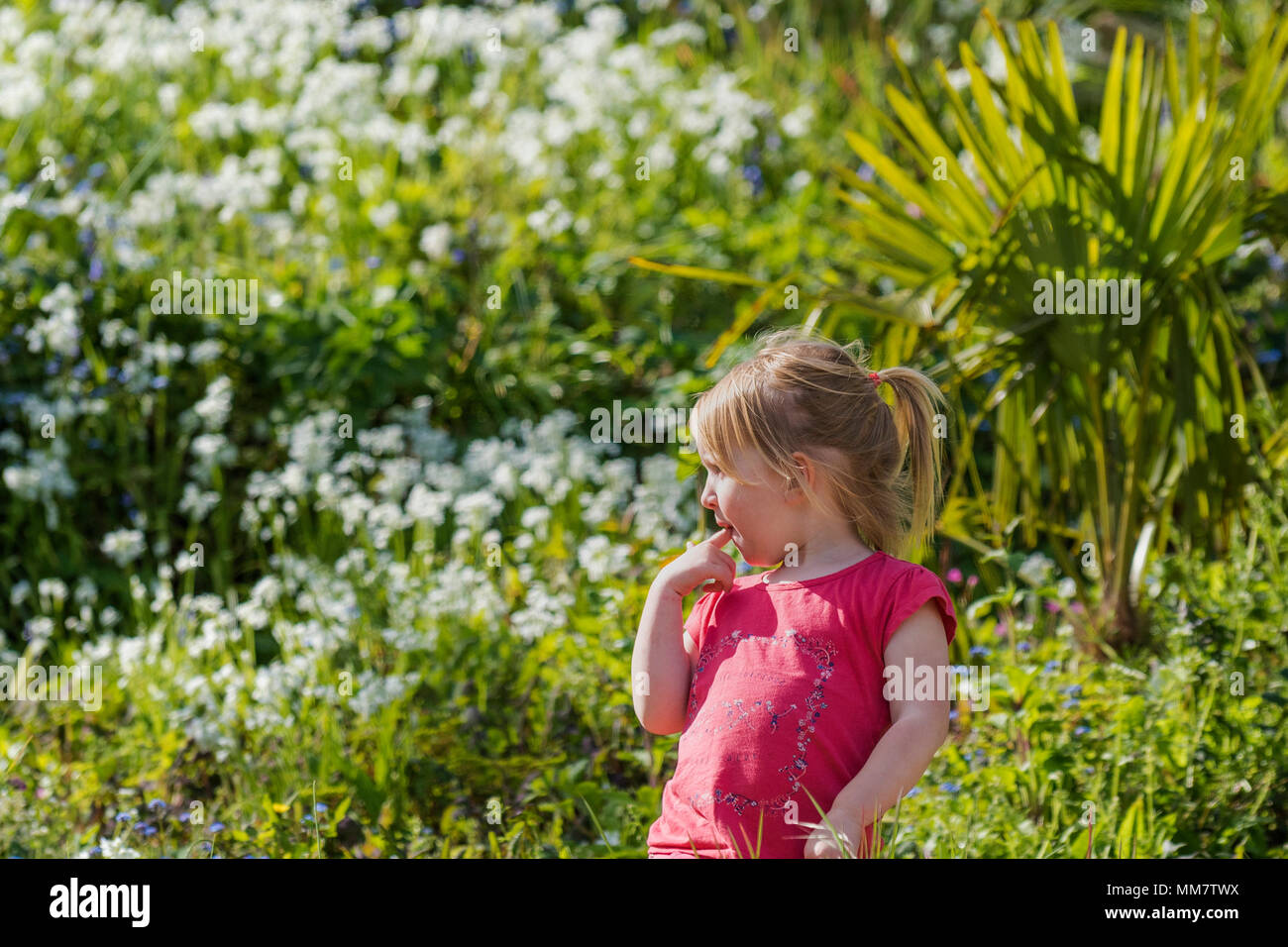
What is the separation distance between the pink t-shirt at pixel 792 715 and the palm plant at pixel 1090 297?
1104 mm

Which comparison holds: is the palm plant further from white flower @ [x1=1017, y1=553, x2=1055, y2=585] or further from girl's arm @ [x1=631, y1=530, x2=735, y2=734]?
girl's arm @ [x1=631, y1=530, x2=735, y2=734]

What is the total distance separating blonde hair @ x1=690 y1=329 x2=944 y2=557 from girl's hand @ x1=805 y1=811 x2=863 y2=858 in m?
0.48

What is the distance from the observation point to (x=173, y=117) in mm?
5832

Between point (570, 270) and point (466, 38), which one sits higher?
point (466, 38)

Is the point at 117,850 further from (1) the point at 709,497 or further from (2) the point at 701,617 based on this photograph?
(1) the point at 709,497

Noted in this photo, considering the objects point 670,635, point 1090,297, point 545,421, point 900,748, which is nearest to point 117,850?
point 670,635

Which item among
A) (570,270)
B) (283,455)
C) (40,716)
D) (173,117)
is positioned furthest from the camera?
(173,117)

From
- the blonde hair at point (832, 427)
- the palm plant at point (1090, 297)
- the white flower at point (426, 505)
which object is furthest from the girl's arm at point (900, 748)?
the white flower at point (426, 505)

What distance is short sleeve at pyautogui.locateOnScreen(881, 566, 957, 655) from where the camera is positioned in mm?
1757
